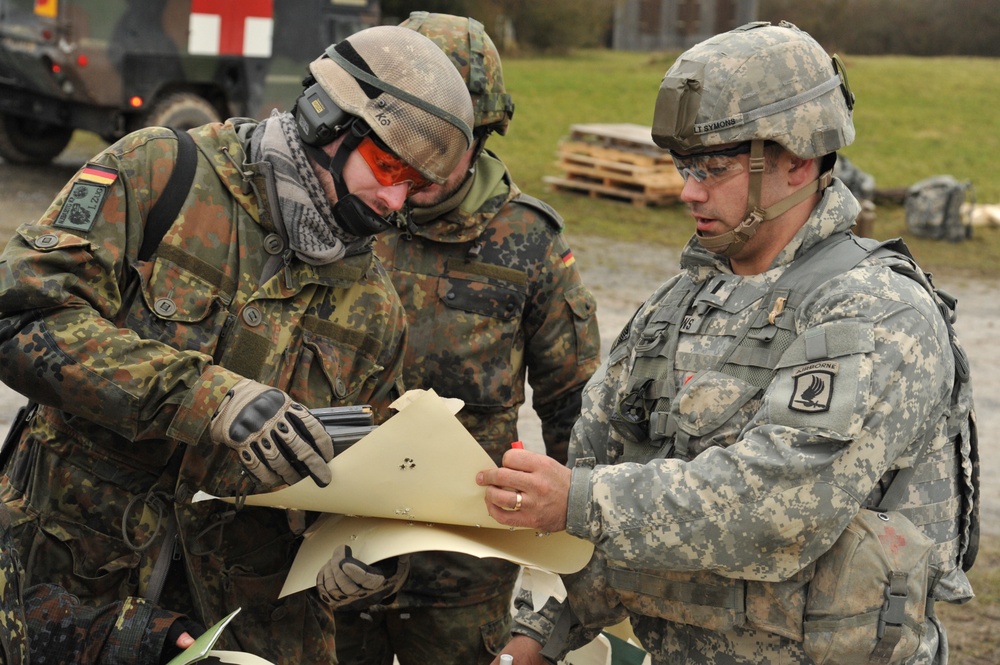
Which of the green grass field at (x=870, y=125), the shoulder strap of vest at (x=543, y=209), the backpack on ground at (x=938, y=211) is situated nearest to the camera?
the shoulder strap of vest at (x=543, y=209)

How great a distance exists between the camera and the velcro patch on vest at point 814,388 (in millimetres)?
2455

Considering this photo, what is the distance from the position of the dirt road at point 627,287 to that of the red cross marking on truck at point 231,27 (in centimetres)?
218

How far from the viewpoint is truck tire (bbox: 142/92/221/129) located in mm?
11805

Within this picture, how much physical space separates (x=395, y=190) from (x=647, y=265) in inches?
369

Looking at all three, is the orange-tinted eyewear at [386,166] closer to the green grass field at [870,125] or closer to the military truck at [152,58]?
the military truck at [152,58]

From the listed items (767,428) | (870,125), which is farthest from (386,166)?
(870,125)

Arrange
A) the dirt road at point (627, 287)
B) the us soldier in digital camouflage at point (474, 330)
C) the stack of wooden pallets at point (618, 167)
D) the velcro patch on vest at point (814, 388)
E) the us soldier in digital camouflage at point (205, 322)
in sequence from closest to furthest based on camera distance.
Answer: the velcro patch on vest at point (814, 388)
the us soldier in digital camouflage at point (205, 322)
the us soldier in digital camouflage at point (474, 330)
the dirt road at point (627, 287)
the stack of wooden pallets at point (618, 167)

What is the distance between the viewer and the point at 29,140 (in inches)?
535

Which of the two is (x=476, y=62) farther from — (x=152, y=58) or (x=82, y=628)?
(x=152, y=58)

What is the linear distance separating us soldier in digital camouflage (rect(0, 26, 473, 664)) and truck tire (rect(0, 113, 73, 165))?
11384mm

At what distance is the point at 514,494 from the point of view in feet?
8.57

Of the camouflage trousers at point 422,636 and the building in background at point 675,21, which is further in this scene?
the building in background at point 675,21

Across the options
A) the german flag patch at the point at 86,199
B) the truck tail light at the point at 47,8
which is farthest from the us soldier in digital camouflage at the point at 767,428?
the truck tail light at the point at 47,8

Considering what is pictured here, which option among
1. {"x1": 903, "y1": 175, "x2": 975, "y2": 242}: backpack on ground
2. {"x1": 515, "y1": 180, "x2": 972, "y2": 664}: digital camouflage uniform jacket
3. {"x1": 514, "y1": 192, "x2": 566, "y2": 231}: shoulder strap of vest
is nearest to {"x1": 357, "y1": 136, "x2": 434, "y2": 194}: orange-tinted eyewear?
{"x1": 515, "y1": 180, "x2": 972, "y2": 664}: digital camouflage uniform jacket
